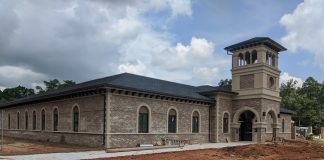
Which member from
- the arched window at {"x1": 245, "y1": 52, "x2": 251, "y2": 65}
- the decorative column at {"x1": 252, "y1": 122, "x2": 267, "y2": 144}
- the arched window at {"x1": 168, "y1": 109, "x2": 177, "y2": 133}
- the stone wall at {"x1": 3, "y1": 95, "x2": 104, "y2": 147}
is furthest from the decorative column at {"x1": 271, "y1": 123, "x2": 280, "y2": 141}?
the stone wall at {"x1": 3, "y1": 95, "x2": 104, "y2": 147}

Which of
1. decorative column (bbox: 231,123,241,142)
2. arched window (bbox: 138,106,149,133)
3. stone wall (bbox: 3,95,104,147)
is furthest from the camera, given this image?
decorative column (bbox: 231,123,241,142)

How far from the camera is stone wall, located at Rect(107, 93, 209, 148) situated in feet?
77.7

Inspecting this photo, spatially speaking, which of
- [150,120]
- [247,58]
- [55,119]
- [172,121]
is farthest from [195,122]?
[55,119]

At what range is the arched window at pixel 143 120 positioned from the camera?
83.7ft

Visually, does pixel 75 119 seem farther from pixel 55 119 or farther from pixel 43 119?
pixel 43 119

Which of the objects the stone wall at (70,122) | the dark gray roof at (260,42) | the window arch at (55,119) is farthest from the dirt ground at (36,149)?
the dark gray roof at (260,42)

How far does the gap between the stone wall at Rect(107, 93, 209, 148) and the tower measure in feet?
14.9

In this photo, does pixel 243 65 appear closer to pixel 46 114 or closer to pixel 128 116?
pixel 128 116

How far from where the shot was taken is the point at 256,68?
32.7 m

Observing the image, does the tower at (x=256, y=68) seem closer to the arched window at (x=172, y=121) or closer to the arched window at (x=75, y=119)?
the arched window at (x=172, y=121)

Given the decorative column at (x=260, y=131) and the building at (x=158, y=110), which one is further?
the decorative column at (x=260, y=131)

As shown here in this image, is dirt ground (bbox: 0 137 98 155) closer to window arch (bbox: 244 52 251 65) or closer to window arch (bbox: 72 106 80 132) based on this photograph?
window arch (bbox: 72 106 80 132)

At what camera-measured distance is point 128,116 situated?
24547mm

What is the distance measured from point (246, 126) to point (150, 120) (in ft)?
44.0
